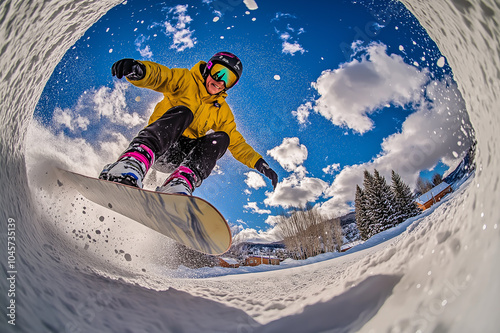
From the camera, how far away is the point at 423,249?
3.84 feet

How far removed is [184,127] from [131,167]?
2.43 feet

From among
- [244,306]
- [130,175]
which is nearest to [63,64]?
[130,175]

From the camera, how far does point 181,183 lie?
5.35 feet

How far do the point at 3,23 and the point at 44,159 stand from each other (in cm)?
239

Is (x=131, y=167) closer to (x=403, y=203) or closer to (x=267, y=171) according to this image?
(x=267, y=171)

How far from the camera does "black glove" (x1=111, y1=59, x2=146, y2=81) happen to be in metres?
1.54

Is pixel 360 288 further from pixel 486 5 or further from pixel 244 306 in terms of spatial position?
pixel 486 5

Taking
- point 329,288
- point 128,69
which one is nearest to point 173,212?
point 128,69

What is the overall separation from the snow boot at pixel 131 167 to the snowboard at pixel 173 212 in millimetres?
47

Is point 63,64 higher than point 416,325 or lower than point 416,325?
higher

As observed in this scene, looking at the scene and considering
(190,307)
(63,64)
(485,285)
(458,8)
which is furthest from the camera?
(63,64)

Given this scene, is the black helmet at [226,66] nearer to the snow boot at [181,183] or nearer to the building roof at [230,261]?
the snow boot at [181,183]

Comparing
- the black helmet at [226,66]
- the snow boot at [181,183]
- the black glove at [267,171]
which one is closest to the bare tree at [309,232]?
the black glove at [267,171]

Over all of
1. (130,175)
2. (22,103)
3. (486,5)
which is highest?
(22,103)
